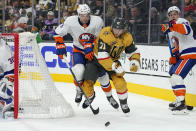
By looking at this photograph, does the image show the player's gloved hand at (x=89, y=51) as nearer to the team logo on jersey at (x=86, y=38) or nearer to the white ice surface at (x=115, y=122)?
the team logo on jersey at (x=86, y=38)

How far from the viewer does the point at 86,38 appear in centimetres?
465

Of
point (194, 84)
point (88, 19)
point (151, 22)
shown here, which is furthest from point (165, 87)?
point (88, 19)

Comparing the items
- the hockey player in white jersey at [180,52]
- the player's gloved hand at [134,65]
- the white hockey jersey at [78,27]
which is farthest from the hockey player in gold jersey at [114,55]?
the hockey player in white jersey at [180,52]

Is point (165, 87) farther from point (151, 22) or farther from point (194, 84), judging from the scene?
point (151, 22)

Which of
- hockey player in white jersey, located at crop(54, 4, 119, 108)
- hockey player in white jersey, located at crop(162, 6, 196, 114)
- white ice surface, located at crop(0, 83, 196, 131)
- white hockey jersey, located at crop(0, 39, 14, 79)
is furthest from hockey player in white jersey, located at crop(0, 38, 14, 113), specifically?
hockey player in white jersey, located at crop(162, 6, 196, 114)

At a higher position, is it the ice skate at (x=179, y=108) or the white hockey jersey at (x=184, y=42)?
the white hockey jersey at (x=184, y=42)

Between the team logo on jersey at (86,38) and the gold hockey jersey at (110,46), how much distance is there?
0.43 metres

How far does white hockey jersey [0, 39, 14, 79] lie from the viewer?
4078mm

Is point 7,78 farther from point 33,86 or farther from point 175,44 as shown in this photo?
point 175,44

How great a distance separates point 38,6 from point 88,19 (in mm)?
4645

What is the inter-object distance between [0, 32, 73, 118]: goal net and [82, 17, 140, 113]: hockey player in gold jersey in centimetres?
42

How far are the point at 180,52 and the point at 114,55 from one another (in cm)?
90

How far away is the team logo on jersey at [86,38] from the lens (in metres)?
4.64

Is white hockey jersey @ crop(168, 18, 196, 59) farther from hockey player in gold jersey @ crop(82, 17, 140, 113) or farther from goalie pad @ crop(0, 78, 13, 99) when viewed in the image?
goalie pad @ crop(0, 78, 13, 99)
